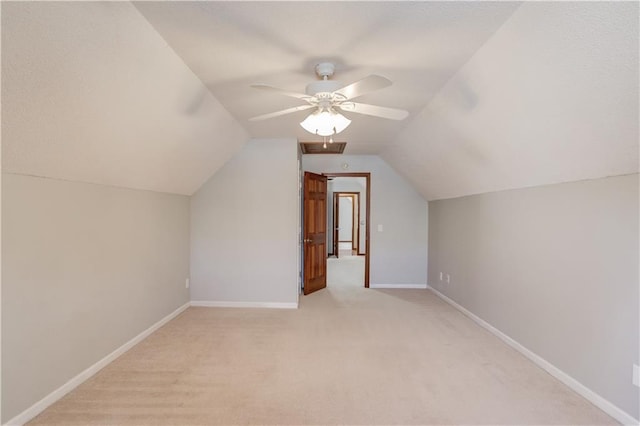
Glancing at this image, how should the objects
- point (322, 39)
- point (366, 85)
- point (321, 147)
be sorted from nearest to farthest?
point (366, 85) < point (322, 39) < point (321, 147)

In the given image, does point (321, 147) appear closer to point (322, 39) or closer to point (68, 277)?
point (322, 39)

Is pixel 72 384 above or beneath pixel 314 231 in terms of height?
beneath

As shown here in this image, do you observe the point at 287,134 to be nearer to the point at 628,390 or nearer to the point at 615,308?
the point at 615,308

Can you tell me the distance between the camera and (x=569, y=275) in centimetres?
258

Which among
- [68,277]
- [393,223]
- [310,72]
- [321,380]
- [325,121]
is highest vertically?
[310,72]

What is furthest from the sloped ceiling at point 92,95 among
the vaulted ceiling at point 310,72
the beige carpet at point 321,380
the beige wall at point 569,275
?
the beige wall at point 569,275

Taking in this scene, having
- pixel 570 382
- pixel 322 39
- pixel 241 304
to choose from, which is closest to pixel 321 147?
pixel 241 304

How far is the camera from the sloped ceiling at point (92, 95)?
1532 mm

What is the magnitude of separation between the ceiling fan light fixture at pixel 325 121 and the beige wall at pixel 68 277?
1853 mm

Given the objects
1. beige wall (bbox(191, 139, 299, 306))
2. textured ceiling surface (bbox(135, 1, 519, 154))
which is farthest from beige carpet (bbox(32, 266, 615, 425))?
textured ceiling surface (bbox(135, 1, 519, 154))

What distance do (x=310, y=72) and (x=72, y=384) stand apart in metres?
2.91

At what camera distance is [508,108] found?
7.82 feet

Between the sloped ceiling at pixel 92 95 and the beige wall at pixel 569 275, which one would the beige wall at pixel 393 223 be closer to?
the beige wall at pixel 569 275

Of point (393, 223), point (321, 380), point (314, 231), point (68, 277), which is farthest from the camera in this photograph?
point (393, 223)
